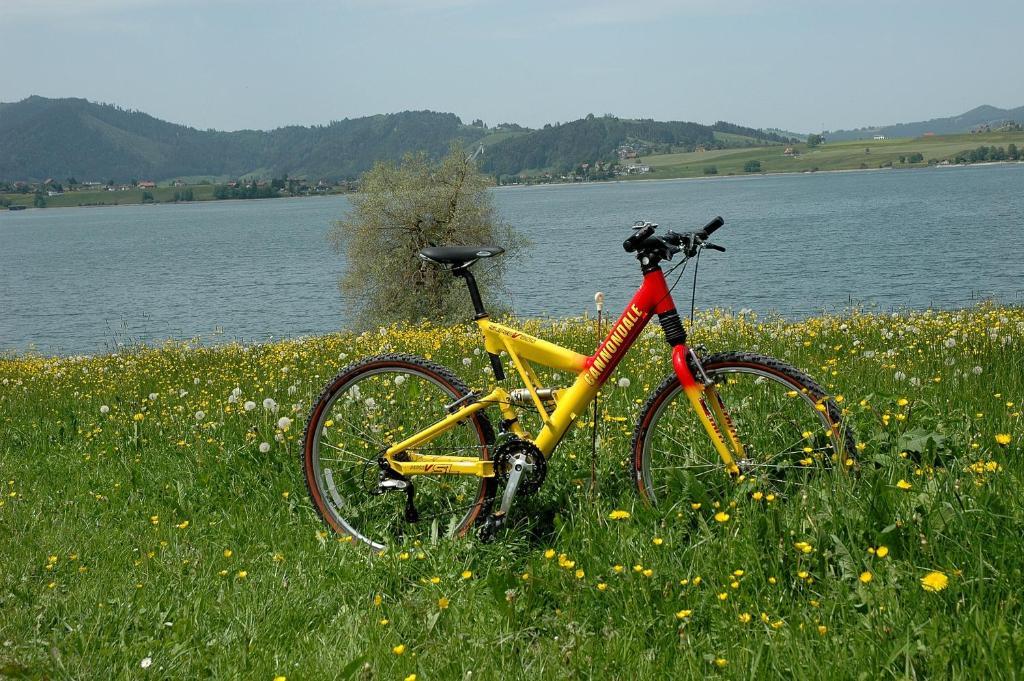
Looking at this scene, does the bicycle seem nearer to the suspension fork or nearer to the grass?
the suspension fork

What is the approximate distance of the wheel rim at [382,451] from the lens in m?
5.16

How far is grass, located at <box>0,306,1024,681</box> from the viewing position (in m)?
3.20

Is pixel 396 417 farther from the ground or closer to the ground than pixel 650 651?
farther from the ground

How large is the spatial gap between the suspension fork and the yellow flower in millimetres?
1418

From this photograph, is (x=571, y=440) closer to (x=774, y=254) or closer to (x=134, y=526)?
(x=134, y=526)

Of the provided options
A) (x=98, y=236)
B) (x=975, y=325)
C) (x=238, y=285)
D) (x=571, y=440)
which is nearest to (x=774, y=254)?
(x=238, y=285)

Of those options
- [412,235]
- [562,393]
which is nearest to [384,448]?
[562,393]

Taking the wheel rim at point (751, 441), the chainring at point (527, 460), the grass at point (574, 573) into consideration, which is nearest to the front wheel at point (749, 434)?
the wheel rim at point (751, 441)

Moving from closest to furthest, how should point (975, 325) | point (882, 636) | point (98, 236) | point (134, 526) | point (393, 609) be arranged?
point (882, 636)
point (393, 609)
point (134, 526)
point (975, 325)
point (98, 236)

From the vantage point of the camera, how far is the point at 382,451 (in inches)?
210

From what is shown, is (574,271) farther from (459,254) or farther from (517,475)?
(517,475)

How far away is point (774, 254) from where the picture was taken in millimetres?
63531

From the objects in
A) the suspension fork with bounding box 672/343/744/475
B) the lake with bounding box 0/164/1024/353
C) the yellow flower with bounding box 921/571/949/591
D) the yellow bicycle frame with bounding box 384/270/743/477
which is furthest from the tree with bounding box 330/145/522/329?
the yellow flower with bounding box 921/571/949/591

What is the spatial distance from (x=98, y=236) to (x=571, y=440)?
574ft
